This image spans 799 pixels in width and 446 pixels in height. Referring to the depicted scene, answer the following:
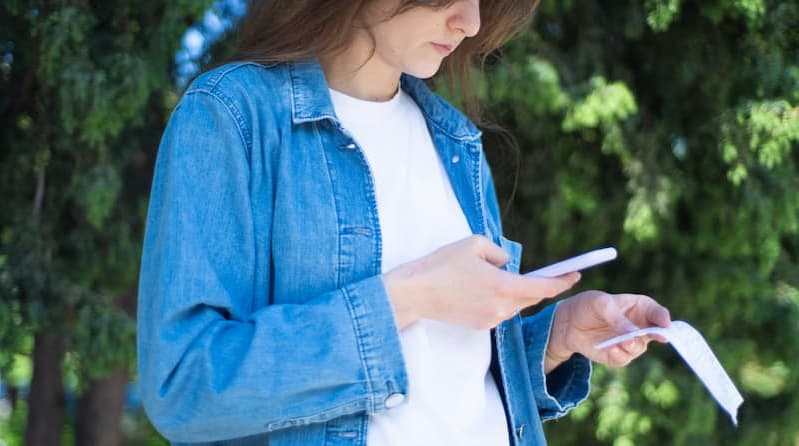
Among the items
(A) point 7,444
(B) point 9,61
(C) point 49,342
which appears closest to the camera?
(B) point 9,61

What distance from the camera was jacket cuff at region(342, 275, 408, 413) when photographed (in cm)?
119

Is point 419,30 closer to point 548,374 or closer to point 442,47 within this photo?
point 442,47

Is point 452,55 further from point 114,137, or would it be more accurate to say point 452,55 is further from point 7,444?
point 7,444

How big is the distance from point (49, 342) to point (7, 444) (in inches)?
65.0

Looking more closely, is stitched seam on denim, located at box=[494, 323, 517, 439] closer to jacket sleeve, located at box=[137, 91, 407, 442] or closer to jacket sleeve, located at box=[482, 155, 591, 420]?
jacket sleeve, located at box=[482, 155, 591, 420]

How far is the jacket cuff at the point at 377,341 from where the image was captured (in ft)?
3.91

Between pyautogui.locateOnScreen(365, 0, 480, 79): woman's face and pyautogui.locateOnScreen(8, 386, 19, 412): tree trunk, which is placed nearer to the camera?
pyautogui.locateOnScreen(365, 0, 480, 79): woman's face

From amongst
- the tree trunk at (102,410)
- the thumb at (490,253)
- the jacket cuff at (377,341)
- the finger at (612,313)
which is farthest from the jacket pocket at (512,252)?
the tree trunk at (102,410)

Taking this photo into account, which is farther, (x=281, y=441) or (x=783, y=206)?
(x=783, y=206)

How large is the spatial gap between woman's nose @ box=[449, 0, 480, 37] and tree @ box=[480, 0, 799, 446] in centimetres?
153

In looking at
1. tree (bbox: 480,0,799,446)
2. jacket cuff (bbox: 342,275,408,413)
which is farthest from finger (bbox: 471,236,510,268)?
tree (bbox: 480,0,799,446)

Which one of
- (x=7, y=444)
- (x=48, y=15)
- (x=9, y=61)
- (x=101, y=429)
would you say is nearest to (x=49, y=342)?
(x=101, y=429)

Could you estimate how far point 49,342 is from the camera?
10.0 feet

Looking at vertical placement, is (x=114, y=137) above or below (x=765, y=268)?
above
